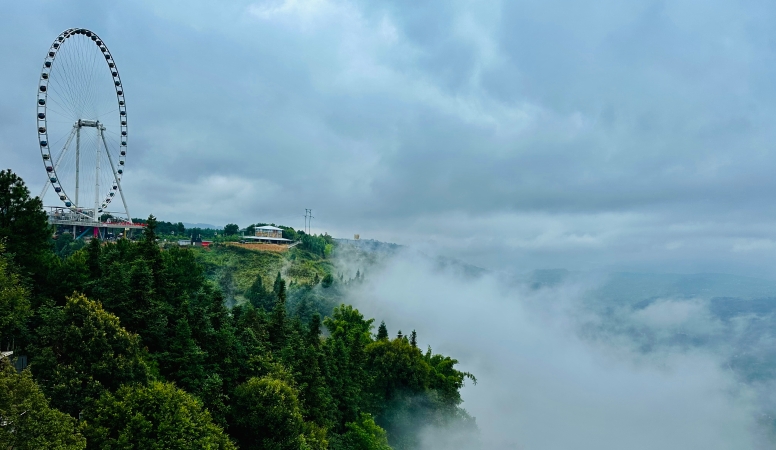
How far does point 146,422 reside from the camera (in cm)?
1975

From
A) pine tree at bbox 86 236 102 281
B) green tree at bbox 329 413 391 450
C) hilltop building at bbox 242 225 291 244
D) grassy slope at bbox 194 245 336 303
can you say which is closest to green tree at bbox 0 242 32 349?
pine tree at bbox 86 236 102 281

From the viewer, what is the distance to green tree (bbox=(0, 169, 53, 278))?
99.1 ft

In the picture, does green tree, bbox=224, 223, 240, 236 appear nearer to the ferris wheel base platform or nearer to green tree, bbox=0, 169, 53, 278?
the ferris wheel base platform

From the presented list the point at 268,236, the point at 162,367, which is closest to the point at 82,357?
the point at 162,367

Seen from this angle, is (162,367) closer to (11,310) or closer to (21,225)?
(11,310)

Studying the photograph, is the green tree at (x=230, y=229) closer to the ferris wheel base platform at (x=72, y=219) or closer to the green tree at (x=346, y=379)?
the ferris wheel base platform at (x=72, y=219)

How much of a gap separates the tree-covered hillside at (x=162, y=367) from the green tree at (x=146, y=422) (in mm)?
56

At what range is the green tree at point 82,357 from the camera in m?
20.1

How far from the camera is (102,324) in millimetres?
21641

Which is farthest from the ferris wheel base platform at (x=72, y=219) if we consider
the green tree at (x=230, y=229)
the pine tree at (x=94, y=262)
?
the green tree at (x=230, y=229)

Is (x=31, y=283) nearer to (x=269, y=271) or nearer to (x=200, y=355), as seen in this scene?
(x=200, y=355)

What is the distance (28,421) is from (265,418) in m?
12.7

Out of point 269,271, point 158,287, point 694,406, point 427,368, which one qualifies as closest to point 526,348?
point 694,406

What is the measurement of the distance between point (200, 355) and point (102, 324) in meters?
6.93
